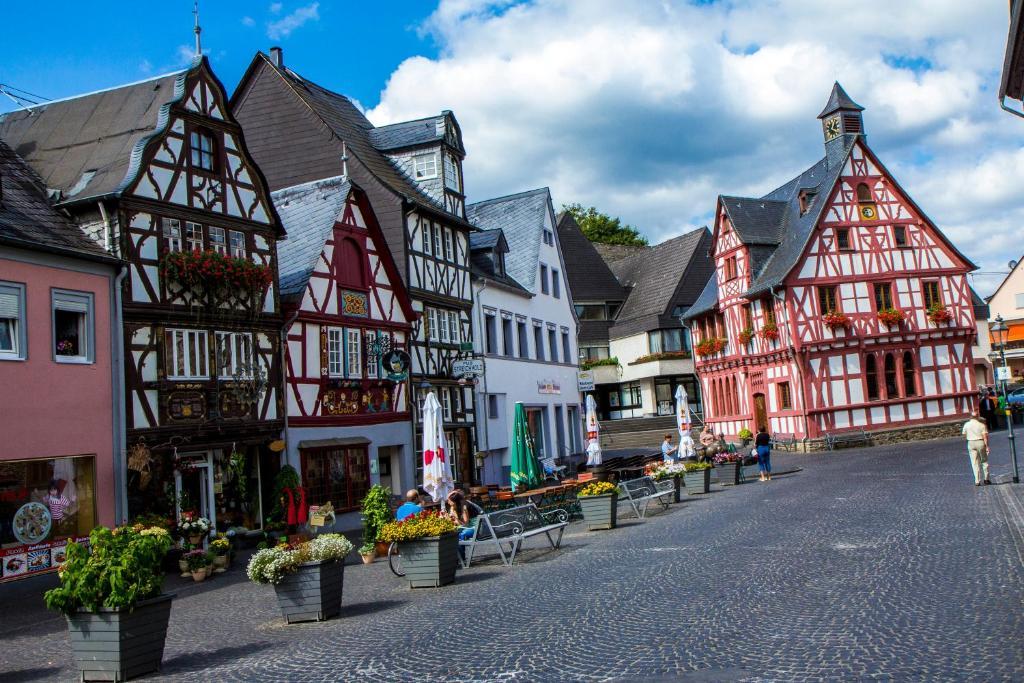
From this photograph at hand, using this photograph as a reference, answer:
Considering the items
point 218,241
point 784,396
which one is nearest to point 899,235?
point 784,396

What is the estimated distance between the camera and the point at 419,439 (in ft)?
98.4

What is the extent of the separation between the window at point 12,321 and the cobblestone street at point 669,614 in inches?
157

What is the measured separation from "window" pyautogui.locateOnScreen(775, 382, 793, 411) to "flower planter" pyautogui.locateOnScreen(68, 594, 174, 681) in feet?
124

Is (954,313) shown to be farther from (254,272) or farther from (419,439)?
(254,272)

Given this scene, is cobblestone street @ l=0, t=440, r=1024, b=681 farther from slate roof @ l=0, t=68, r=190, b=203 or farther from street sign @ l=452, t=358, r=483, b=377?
street sign @ l=452, t=358, r=483, b=377

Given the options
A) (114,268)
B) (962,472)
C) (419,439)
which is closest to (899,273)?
(962,472)

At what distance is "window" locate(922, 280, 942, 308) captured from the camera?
4453cm

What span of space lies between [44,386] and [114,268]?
2908 millimetres

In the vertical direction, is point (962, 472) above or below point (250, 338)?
below

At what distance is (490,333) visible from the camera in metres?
36.2

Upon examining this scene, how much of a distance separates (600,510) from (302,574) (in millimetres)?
8971

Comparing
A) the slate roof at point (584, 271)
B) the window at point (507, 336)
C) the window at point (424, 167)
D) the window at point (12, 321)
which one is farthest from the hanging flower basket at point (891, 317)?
the window at point (12, 321)

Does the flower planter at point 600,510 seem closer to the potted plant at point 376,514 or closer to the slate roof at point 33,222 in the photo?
the potted plant at point 376,514

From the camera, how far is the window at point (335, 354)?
84.2ft
